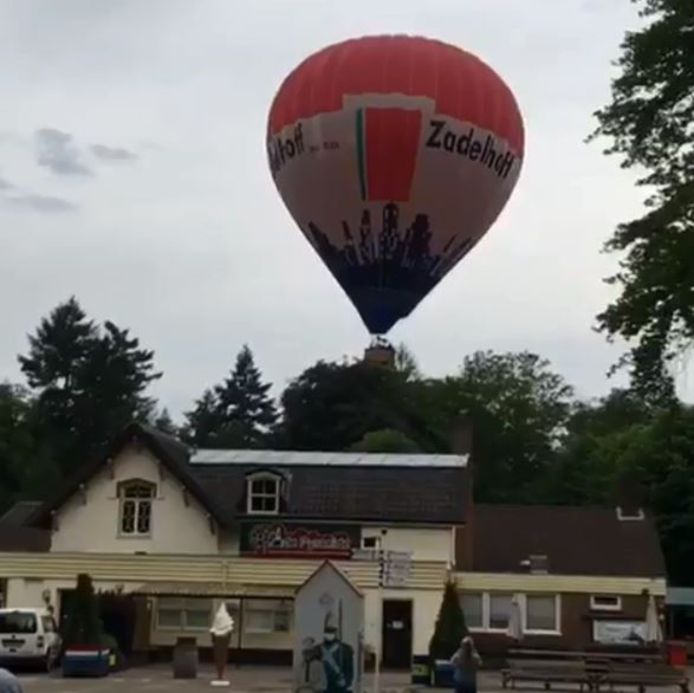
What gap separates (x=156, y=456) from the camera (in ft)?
161

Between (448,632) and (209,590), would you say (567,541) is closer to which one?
(209,590)

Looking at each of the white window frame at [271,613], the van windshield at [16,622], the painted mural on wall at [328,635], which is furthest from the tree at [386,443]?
the painted mural on wall at [328,635]

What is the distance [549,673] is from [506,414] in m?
70.6

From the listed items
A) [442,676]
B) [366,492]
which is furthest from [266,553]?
[442,676]

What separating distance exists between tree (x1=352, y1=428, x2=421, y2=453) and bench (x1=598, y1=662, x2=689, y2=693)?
172 ft

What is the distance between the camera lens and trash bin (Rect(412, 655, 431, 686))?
3691cm

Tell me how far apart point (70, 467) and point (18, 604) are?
190 ft

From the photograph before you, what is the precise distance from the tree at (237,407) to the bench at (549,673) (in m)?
94.3

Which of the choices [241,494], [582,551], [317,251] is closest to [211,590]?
[241,494]

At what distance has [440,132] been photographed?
2914cm

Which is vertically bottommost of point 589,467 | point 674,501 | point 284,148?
point 674,501

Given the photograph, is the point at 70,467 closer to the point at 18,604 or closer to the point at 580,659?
the point at 18,604

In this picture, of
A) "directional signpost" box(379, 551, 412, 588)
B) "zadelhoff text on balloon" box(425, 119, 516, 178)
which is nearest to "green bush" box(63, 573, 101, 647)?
"directional signpost" box(379, 551, 412, 588)

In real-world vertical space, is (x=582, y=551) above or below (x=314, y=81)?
below
